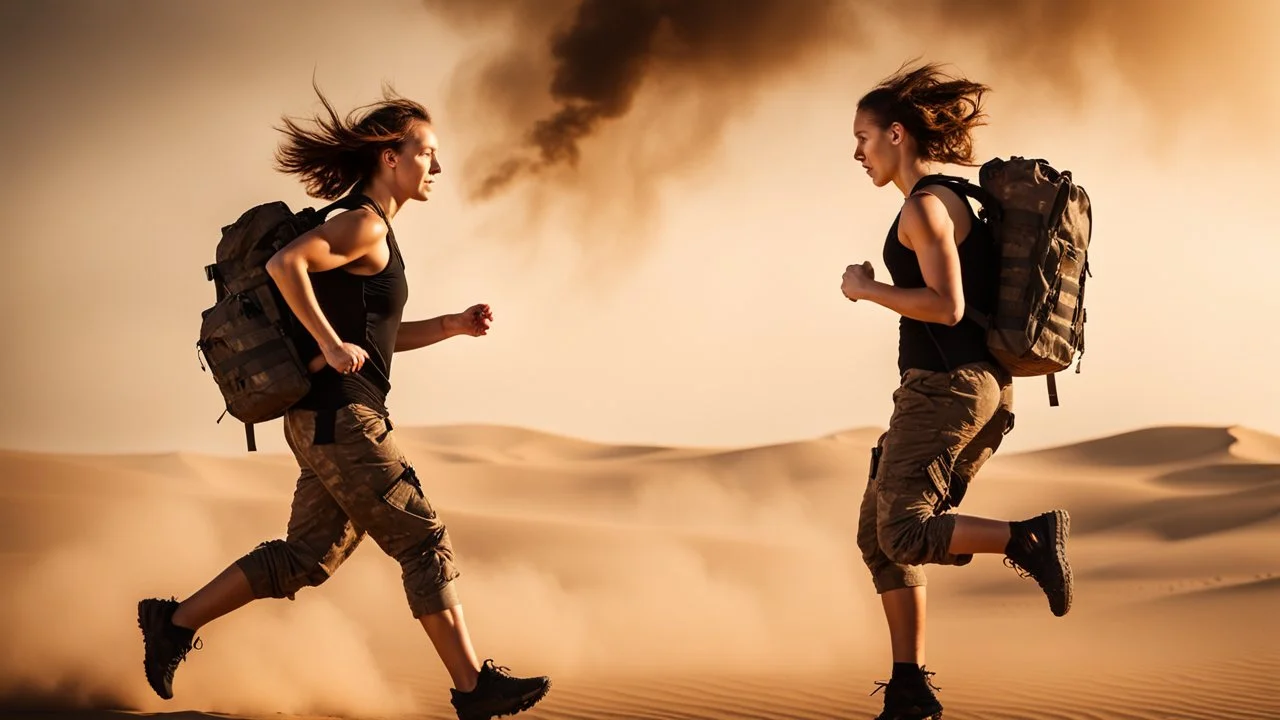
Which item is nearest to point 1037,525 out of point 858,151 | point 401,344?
point 858,151

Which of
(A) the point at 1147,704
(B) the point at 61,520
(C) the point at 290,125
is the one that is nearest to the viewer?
(C) the point at 290,125

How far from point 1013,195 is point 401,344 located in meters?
2.15

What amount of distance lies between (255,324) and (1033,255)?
8.15ft

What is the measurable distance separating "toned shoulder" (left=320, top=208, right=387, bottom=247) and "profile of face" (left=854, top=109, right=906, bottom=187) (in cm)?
161

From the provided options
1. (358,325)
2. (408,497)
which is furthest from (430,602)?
(358,325)

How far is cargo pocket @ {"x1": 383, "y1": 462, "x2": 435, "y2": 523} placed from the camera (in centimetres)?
488

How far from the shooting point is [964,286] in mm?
4883

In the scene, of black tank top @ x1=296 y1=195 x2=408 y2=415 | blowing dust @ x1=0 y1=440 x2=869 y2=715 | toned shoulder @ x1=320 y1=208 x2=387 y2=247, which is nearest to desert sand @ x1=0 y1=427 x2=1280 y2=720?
blowing dust @ x1=0 y1=440 x2=869 y2=715

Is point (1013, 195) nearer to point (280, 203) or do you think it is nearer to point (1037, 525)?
point (1037, 525)

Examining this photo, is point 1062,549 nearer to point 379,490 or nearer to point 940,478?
point 940,478

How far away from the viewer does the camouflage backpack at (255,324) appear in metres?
4.85

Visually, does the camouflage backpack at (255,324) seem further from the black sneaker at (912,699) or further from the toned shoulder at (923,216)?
the black sneaker at (912,699)

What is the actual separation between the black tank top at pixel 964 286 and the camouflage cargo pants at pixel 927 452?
49 mm

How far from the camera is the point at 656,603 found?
11523mm
